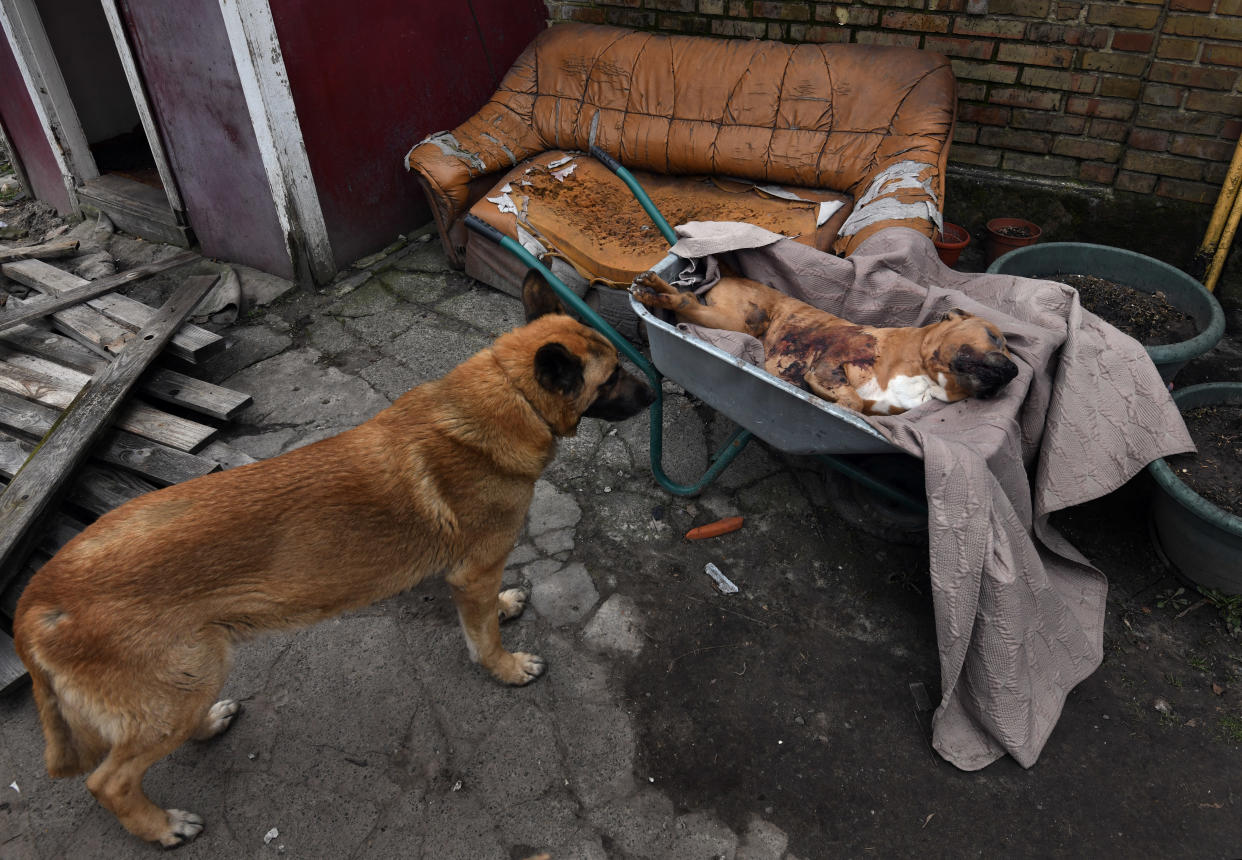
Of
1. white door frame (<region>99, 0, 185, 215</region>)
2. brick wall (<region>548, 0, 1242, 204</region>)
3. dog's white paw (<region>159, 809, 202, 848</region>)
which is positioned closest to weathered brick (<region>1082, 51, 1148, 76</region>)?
brick wall (<region>548, 0, 1242, 204</region>)

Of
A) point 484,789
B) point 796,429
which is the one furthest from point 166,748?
point 796,429

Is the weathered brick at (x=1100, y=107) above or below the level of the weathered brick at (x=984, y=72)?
below

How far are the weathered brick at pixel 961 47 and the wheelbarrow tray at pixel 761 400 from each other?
3.45 metres

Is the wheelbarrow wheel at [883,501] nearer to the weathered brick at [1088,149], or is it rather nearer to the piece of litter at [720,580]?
the piece of litter at [720,580]

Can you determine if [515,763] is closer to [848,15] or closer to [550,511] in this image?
[550,511]

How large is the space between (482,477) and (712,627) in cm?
128

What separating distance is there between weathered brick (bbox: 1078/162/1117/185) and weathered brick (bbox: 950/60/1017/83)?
0.76 metres

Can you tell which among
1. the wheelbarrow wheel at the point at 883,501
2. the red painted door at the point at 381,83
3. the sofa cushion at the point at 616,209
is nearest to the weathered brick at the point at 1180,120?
the sofa cushion at the point at 616,209

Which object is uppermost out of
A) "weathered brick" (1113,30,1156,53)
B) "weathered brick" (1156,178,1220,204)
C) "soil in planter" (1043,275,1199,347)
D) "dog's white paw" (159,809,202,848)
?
"weathered brick" (1113,30,1156,53)

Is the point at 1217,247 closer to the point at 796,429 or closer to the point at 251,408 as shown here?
the point at 796,429

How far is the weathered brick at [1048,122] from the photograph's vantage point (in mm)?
4902

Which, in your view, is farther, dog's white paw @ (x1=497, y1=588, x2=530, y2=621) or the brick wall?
the brick wall

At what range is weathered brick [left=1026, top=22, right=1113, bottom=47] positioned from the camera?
4594 mm

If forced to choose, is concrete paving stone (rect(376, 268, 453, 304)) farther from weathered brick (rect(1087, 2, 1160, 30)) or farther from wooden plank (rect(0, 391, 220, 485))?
weathered brick (rect(1087, 2, 1160, 30))
